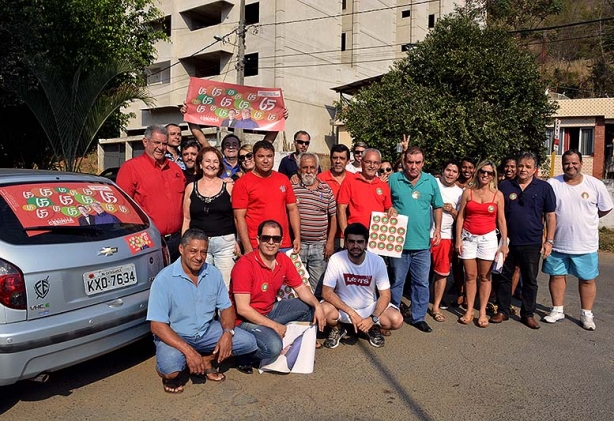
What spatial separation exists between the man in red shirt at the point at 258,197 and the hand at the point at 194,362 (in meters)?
1.23

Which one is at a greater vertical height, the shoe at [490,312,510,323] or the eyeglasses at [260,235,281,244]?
the eyeglasses at [260,235,281,244]

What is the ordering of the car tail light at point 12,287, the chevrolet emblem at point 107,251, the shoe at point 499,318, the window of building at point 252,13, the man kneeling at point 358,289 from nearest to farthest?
Answer: the car tail light at point 12,287, the chevrolet emblem at point 107,251, the man kneeling at point 358,289, the shoe at point 499,318, the window of building at point 252,13

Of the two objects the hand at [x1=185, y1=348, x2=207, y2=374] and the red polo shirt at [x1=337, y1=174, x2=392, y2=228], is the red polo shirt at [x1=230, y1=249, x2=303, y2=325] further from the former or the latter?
the red polo shirt at [x1=337, y1=174, x2=392, y2=228]

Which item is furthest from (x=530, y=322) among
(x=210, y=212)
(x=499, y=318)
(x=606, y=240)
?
(x=606, y=240)

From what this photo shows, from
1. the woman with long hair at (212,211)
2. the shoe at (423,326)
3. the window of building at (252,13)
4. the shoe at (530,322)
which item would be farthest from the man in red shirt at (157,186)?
the window of building at (252,13)

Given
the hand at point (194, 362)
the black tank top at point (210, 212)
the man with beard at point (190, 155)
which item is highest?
the man with beard at point (190, 155)

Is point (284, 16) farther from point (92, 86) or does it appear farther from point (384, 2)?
point (92, 86)

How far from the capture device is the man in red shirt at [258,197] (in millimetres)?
4676

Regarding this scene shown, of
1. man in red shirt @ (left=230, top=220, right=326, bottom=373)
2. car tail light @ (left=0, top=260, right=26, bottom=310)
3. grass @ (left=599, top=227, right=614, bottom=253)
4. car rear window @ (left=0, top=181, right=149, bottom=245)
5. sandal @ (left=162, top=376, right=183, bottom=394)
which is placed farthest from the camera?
grass @ (left=599, top=227, right=614, bottom=253)

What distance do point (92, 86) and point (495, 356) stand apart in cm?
866

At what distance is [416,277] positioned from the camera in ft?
17.4

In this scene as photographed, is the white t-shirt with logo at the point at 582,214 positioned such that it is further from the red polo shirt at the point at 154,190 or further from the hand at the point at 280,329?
the red polo shirt at the point at 154,190

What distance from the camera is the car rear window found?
3.28 m

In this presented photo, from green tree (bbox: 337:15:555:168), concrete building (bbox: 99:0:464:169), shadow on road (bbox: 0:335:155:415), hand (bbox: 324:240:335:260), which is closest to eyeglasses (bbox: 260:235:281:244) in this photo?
hand (bbox: 324:240:335:260)
